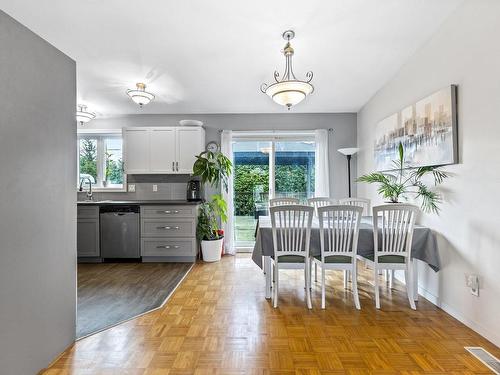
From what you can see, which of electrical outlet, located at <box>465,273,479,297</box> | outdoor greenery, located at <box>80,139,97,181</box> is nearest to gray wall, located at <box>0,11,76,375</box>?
electrical outlet, located at <box>465,273,479,297</box>

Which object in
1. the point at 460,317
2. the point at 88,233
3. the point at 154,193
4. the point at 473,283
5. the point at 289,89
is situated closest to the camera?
the point at 473,283

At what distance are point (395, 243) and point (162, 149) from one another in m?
3.59

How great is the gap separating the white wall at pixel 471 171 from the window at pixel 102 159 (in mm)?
4678

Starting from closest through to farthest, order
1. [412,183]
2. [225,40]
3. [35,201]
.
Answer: [35,201] → [225,40] → [412,183]

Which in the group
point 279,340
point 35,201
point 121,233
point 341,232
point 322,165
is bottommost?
point 279,340

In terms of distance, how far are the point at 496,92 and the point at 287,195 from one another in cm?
328

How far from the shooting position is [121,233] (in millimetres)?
4320

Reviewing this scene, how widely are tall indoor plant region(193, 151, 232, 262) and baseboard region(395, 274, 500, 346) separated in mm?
2751

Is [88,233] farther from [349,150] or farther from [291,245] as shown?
[349,150]

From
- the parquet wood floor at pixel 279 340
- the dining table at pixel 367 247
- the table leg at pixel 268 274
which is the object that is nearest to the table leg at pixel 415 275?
the dining table at pixel 367 247

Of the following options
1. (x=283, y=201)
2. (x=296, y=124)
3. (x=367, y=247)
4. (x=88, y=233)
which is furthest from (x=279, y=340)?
(x=296, y=124)

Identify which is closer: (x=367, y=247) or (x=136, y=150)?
(x=367, y=247)

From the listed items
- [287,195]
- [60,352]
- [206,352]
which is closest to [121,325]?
[60,352]

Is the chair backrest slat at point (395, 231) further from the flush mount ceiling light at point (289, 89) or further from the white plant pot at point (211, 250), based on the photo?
the white plant pot at point (211, 250)
